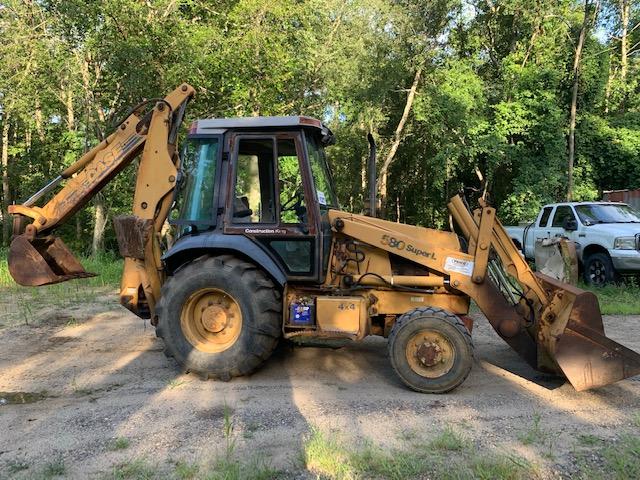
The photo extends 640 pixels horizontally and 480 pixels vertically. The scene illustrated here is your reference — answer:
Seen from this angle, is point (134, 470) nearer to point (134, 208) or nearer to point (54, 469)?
point (54, 469)

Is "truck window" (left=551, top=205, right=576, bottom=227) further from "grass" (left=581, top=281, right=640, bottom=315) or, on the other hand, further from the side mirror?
"grass" (left=581, top=281, right=640, bottom=315)

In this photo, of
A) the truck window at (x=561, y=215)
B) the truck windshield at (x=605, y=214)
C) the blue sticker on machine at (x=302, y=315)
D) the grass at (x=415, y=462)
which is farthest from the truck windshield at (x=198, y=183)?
the truck window at (x=561, y=215)

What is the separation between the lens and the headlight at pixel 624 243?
1054cm

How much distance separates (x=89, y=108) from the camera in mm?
15859

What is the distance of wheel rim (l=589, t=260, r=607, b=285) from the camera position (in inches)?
436

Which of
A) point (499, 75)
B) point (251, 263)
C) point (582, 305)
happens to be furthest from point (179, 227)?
point (499, 75)

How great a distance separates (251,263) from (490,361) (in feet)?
9.67

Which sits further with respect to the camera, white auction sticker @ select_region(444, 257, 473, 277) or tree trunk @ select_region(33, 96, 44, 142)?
tree trunk @ select_region(33, 96, 44, 142)

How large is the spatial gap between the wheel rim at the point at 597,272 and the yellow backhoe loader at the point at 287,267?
6805 mm

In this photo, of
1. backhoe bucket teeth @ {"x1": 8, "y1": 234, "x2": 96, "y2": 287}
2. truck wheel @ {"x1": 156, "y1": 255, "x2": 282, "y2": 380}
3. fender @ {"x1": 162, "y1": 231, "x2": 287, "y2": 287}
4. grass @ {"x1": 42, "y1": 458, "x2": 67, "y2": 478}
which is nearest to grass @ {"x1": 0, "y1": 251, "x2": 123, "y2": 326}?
backhoe bucket teeth @ {"x1": 8, "y1": 234, "x2": 96, "y2": 287}

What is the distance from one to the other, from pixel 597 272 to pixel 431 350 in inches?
310

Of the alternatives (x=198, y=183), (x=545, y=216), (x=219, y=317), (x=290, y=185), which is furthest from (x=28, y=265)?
(x=545, y=216)

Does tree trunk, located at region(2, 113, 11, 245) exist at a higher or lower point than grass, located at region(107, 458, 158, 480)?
higher

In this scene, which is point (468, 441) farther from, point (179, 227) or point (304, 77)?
point (304, 77)
